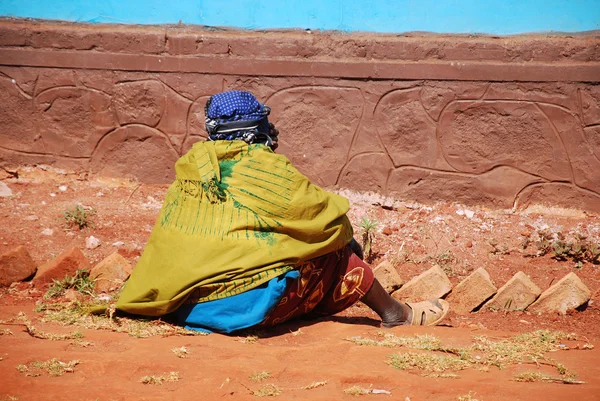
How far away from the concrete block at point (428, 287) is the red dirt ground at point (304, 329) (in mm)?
172

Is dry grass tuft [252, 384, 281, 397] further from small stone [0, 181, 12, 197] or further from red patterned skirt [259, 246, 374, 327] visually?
small stone [0, 181, 12, 197]

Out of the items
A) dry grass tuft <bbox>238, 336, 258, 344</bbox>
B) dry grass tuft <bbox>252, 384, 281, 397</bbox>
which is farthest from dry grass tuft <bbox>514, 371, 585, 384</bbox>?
dry grass tuft <bbox>238, 336, 258, 344</bbox>

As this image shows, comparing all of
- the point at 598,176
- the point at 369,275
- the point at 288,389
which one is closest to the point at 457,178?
the point at 598,176

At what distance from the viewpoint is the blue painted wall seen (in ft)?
17.9

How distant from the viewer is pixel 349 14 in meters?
5.68

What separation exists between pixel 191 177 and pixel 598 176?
3.22 metres

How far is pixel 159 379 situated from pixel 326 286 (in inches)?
45.8

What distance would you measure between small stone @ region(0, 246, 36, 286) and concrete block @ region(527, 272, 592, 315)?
10.3ft

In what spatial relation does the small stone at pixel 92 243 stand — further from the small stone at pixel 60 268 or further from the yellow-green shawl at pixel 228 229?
the yellow-green shawl at pixel 228 229

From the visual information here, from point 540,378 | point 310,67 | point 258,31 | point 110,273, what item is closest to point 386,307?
point 540,378

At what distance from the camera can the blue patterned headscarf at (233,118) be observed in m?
3.87

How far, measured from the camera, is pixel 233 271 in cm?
354

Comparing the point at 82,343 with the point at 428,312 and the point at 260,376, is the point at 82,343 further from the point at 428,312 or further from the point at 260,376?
the point at 428,312

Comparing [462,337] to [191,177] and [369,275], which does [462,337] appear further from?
[191,177]
